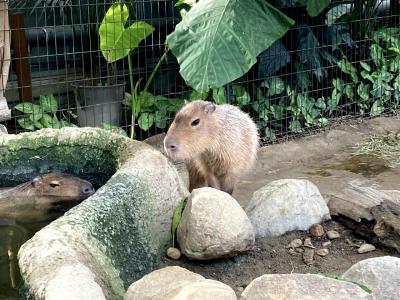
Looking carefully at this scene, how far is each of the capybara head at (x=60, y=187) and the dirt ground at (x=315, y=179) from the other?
52 cm

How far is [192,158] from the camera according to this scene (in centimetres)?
381

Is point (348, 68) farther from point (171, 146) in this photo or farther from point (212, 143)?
point (171, 146)

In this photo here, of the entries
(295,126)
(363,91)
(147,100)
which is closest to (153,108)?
(147,100)

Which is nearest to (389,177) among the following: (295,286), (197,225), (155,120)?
(155,120)

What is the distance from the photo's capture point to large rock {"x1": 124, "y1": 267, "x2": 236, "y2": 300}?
6.20 ft

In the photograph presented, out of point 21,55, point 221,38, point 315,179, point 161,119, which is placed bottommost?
point 315,179

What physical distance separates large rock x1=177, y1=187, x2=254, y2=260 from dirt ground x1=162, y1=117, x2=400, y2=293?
117 mm

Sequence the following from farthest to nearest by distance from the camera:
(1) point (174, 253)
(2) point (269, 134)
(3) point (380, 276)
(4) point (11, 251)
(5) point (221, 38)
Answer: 1. (2) point (269, 134)
2. (5) point (221, 38)
3. (1) point (174, 253)
4. (4) point (11, 251)
5. (3) point (380, 276)

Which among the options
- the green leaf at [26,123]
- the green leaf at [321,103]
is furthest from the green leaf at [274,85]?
the green leaf at [26,123]

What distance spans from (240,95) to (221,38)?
1.47 m

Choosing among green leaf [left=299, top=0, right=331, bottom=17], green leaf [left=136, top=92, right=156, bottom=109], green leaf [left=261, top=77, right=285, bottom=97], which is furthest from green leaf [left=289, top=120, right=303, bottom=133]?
green leaf [left=136, top=92, right=156, bottom=109]

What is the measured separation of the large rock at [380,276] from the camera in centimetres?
228

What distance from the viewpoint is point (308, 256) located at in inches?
124

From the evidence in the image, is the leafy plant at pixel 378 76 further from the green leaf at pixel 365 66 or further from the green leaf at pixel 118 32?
the green leaf at pixel 118 32
